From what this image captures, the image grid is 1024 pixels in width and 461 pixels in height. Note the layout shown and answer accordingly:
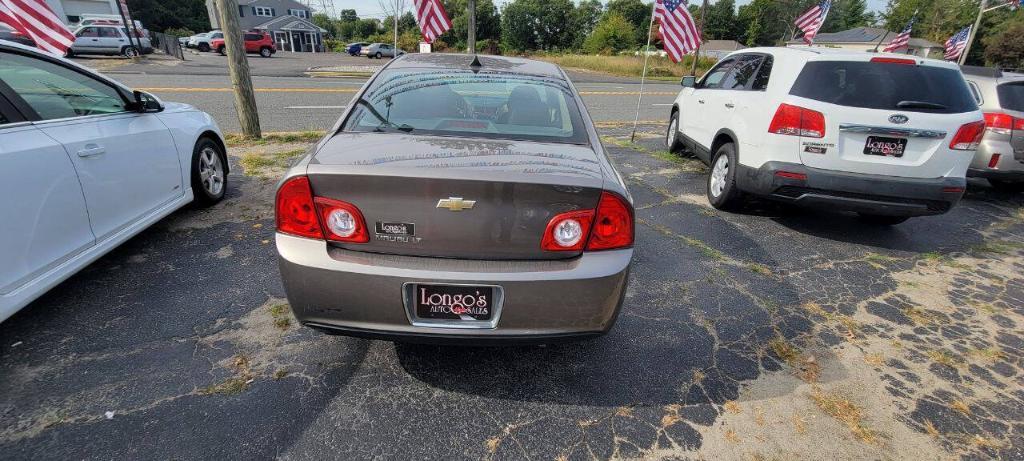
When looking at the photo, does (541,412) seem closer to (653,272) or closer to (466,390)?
(466,390)

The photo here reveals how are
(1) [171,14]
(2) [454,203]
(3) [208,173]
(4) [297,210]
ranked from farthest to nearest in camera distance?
(1) [171,14] → (3) [208,173] → (4) [297,210] → (2) [454,203]

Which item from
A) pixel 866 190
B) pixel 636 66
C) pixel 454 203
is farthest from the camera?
pixel 636 66

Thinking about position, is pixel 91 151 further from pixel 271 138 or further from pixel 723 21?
pixel 723 21

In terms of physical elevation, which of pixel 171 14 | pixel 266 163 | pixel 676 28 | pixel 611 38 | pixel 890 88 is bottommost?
pixel 266 163

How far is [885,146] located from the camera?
3.95 meters

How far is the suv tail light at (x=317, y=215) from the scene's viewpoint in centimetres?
193

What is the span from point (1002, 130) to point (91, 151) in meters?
8.79

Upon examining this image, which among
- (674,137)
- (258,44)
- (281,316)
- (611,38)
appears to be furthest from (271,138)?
(611,38)

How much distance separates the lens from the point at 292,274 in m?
1.98

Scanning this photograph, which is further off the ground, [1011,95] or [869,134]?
[1011,95]

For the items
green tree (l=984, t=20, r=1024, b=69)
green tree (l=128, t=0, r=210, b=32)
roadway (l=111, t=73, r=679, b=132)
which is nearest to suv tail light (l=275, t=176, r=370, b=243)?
roadway (l=111, t=73, r=679, b=132)

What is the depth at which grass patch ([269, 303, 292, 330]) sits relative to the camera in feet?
9.00

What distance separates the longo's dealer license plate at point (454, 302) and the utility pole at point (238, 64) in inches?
226

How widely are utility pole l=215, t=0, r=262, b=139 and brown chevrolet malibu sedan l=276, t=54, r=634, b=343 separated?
5354 mm
